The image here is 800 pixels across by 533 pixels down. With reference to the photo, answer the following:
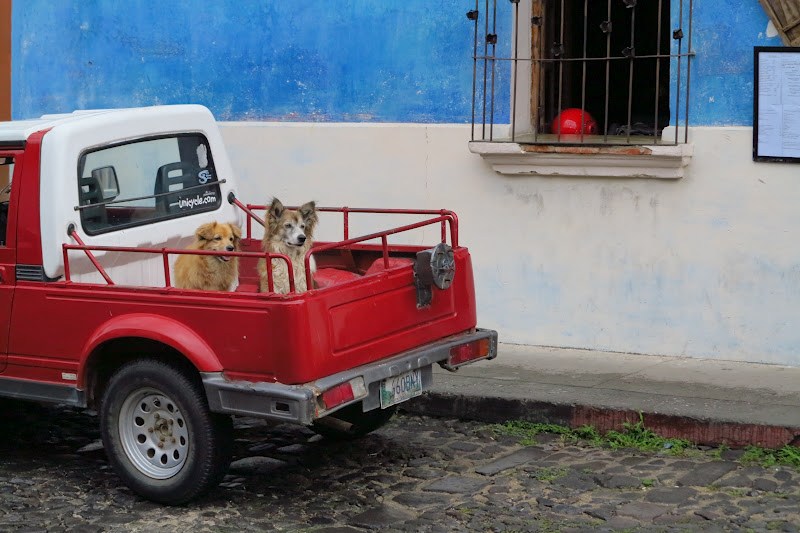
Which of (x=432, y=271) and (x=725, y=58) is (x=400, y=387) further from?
(x=725, y=58)

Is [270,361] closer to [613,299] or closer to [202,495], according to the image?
[202,495]

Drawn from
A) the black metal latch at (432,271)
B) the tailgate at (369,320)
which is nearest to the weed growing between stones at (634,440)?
the tailgate at (369,320)

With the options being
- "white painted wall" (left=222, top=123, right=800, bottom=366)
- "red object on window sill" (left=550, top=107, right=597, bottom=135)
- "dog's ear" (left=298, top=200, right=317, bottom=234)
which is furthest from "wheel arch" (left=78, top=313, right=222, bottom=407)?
"red object on window sill" (left=550, top=107, right=597, bottom=135)

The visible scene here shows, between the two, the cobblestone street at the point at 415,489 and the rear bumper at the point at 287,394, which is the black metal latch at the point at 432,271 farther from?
the cobblestone street at the point at 415,489

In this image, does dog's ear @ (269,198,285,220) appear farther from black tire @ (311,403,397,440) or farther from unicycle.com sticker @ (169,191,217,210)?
black tire @ (311,403,397,440)

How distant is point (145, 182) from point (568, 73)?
12.4 ft

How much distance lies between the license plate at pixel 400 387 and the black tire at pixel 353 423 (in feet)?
2.58

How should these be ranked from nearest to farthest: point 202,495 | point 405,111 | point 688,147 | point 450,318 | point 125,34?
point 202,495
point 450,318
point 688,147
point 405,111
point 125,34

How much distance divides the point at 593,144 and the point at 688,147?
A: 0.63 m

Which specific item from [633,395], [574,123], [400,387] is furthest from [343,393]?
[574,123]

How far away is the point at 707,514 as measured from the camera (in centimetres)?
547

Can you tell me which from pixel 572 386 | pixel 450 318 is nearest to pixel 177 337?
pixel 450 318

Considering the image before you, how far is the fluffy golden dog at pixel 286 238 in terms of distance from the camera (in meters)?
6.05

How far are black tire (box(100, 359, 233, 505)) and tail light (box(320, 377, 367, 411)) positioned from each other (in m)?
0.56
